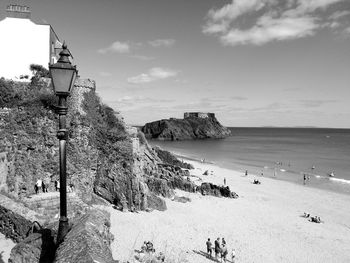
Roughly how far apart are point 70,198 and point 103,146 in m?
7.88

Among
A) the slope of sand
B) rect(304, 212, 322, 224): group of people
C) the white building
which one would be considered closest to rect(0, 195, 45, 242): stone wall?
the slope of sand

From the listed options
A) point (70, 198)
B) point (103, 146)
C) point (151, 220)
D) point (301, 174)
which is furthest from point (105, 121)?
point (301, 174)

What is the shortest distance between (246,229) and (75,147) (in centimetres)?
1326

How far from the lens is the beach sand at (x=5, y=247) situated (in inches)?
322

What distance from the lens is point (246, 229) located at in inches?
873

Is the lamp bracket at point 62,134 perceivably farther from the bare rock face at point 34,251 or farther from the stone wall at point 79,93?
the stone wall at point 79,93

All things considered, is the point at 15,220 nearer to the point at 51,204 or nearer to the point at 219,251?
the point at 51,204

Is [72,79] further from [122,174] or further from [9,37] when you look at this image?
[9,37]

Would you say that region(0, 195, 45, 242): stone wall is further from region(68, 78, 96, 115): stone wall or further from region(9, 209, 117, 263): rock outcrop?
region(68, 78, 96, 115): stone wall

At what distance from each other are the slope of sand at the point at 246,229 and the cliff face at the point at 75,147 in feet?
6.53

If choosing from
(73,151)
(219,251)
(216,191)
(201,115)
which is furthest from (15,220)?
(201,115)

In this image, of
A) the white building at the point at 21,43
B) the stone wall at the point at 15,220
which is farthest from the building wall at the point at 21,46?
the stone wall at the point at 15,220

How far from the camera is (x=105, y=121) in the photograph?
23.4 m

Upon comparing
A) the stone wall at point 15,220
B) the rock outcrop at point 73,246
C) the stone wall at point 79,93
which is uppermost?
the stone wall at point 79,93
